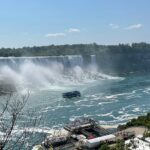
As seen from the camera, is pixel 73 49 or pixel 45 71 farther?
pixel 73 49

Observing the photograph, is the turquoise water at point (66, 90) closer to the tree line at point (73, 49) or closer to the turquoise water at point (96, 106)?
the turquoise water at point (96, 106)

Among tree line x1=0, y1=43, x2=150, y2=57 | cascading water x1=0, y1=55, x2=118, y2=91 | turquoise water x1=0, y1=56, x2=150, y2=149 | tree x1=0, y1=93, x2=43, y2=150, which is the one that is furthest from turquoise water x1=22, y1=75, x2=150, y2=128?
tree line x1=0, y1=43, x2=150, y2=57

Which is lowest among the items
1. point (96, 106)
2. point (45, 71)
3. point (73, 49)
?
point (96, 106)

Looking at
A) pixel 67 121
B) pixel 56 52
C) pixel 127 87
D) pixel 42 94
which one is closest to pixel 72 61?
pixel 56 52

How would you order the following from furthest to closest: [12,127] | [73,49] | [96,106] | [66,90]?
[73,49] < [66,90] < [96,106] < [12,127]

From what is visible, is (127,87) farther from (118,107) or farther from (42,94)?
(118,107)

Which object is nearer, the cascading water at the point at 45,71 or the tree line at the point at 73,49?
the cascading water at the point at 45,71

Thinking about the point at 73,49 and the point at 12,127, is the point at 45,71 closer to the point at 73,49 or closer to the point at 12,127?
the point at 73,49

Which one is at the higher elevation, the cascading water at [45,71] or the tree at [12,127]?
the tree at [12,127]

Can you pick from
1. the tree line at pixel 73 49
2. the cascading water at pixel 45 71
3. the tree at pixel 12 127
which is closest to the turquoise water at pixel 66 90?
the cascading water at pixel 45 71

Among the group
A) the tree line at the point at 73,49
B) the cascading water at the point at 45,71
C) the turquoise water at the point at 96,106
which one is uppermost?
the tree line at the point at 73,49

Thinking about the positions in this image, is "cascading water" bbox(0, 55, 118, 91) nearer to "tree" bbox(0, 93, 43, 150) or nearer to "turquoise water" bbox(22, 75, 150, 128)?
"turquoise water" bbox(22, 75, 150, 128)

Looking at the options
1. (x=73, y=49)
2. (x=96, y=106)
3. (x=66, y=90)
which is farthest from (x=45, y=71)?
(x=96, y=106)
